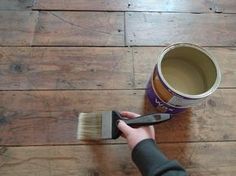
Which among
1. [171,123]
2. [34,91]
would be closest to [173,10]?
[171,123]

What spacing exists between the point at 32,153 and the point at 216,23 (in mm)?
645

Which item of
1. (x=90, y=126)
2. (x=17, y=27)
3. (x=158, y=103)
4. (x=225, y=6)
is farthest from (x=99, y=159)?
(x=225, y=6)

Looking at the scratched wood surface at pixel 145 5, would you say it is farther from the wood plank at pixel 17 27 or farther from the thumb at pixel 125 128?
the thumb at pixel 125 128

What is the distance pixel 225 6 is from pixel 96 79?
1.58ft

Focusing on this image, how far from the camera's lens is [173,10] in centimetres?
91

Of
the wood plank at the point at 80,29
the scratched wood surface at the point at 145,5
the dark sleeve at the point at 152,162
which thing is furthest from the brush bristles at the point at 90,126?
the scratched wood surface at the point at 145,5

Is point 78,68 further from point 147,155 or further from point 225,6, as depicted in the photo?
point 225,6

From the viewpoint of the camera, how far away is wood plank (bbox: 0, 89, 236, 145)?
28.5 inches

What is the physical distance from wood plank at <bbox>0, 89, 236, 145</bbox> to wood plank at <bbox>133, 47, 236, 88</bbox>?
0.04 m

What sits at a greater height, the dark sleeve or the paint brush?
the paint brush

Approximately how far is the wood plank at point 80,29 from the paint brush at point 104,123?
0.23m

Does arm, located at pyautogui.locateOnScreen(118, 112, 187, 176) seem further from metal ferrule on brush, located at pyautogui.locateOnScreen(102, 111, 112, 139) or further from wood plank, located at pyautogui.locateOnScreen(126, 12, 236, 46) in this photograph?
wood plank, located at pyautogui.locateOnScreen(126, 12, 236, 46)

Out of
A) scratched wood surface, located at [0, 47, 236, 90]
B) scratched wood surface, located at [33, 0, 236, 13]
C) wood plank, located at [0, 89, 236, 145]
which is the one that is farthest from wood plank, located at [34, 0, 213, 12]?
wood plank, located at [0, 89, 236, 145]

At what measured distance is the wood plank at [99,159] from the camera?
691mm
